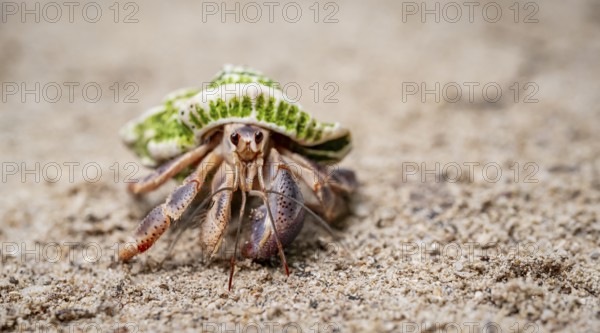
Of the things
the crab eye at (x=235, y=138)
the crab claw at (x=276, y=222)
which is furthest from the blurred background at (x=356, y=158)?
the crab eye at (x=235, y=138)

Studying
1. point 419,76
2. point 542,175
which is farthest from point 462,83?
point 542,175

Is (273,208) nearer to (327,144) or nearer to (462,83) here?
(327,144)

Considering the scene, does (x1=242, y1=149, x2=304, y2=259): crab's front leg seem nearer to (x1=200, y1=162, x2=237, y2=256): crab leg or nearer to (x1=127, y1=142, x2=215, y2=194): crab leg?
(x1=200, y1=162, x2=237, y2=256): crab leg

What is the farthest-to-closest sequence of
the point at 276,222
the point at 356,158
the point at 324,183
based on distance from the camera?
1. the point at 356,158
2. the point at 324,183
3. the point at 276,222

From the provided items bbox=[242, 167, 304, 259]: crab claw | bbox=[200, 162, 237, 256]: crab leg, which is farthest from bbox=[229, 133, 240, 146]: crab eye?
bbox=[242, 167, 304, 259]: crab claw

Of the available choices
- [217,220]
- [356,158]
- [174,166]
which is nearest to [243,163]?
[217,220]

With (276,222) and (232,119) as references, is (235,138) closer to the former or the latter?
(232,119)

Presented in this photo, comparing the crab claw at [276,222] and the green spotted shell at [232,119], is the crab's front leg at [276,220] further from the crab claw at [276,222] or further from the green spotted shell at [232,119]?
the green spotted shell at [232,119]

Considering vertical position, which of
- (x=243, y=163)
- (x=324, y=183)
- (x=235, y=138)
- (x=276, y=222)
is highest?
(x=235, y=138)
